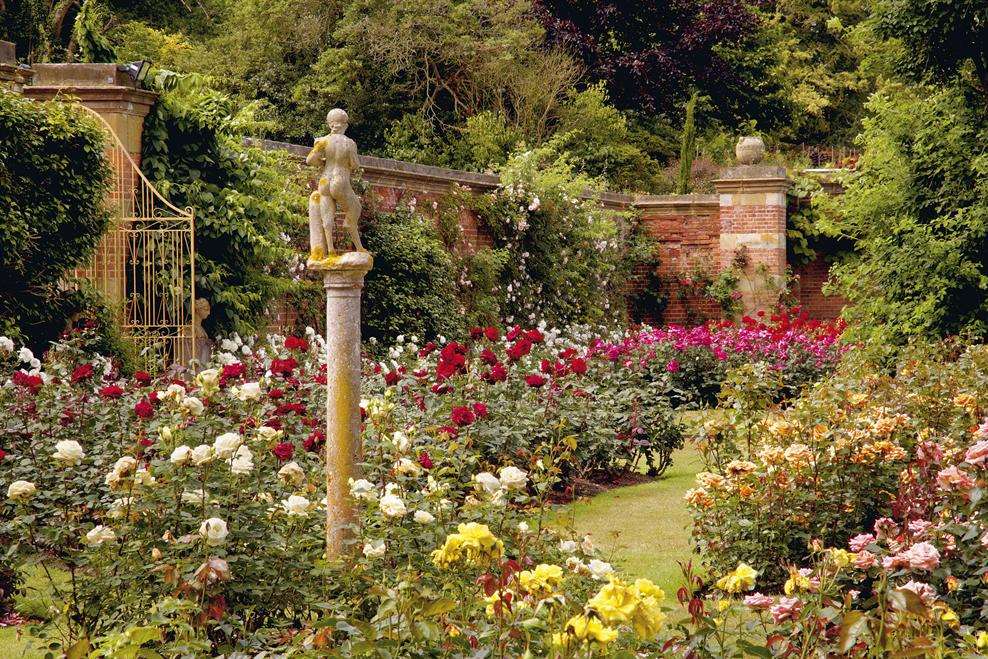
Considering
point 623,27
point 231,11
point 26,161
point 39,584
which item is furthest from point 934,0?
point 231,11

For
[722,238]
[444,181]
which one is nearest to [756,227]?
[722,238]

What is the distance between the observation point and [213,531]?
3662mm

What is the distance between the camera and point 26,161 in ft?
28.4

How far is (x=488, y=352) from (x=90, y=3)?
5344 mm

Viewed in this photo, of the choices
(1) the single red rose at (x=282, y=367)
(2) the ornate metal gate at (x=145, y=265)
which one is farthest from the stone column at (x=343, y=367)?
(2) the ornate metal gate at (x=145, y=265)

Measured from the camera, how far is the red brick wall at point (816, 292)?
690 inches

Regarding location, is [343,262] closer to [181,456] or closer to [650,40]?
[181,456]

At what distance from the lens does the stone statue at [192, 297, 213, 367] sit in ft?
32.7

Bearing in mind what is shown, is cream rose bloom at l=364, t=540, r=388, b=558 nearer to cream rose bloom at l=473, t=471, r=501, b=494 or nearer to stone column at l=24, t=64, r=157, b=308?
cream rose bloom at l=473, t=471, r=501, b=494

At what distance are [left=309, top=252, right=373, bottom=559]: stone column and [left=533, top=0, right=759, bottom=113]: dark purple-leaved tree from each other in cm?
2034

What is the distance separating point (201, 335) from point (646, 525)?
4543 millimetres

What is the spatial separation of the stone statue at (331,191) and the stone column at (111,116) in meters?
5.21

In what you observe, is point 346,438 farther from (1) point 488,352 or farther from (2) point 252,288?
(2) point 252,288

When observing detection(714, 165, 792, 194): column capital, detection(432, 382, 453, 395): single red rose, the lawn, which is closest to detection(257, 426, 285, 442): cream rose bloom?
the lawn
